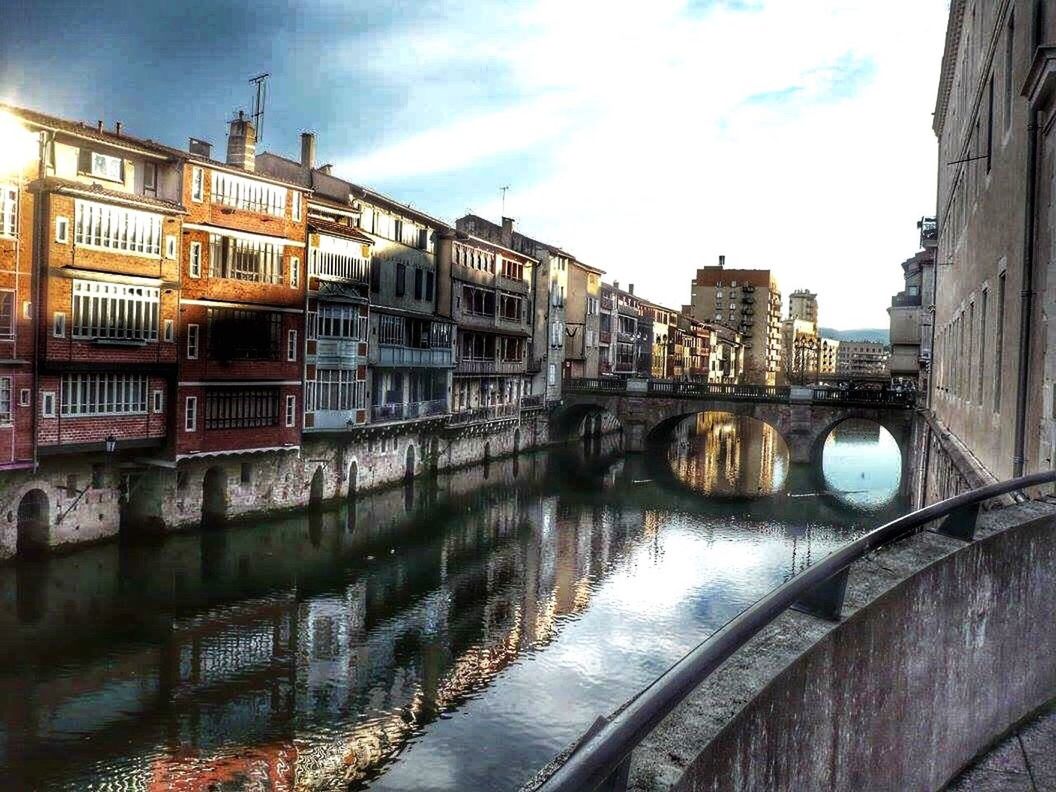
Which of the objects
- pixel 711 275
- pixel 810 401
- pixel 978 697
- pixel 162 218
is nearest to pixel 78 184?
pixel 162 218

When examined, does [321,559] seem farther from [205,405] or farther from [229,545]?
[205,405]

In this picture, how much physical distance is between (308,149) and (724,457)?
49.3m

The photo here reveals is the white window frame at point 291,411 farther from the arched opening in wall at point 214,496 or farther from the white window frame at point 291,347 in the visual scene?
the arched opening in wall at point 214,496

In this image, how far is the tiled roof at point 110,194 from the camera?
31.0 metres

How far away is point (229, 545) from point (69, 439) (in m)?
7.47

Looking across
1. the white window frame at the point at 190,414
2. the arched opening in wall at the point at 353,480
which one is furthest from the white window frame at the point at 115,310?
the arched opening in wall at the point at 353,480

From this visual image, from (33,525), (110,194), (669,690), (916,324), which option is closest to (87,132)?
(110,194)

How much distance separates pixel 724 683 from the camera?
165 inches

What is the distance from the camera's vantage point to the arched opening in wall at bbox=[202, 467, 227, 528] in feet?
127

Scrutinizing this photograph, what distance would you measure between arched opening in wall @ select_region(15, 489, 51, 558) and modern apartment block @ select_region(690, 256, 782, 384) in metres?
159

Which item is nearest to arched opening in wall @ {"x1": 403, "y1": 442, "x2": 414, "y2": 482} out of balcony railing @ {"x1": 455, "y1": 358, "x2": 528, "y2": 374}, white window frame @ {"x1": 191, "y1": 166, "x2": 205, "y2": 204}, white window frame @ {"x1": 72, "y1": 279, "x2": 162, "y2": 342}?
balcony railing @ {"x1": 455, "y1": 358, "x2": 528, "y2": 374}

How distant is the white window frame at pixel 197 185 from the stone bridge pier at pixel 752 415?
47582 millimetres

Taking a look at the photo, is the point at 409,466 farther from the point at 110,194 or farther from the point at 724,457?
the point at 724,457

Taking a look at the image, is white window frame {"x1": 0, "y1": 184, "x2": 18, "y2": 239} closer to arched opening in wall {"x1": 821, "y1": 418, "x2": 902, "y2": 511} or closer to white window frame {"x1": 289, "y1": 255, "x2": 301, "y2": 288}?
white window frame {"x1": 289, "y1": 255, "x2": 301, "y2": 288}
